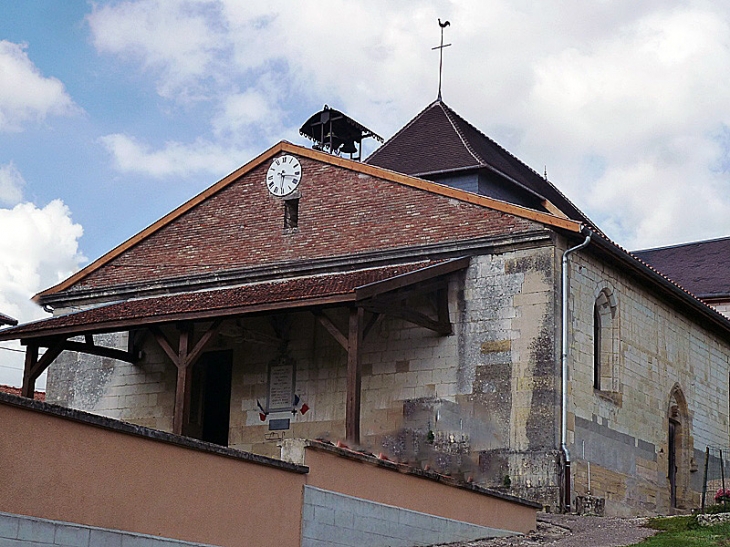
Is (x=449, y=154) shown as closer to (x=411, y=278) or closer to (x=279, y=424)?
(x=411, y=278)

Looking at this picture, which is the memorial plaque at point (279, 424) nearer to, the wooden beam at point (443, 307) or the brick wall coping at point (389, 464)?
the wooden beam at point (443, 307)

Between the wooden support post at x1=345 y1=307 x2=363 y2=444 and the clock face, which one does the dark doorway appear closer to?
the clock face

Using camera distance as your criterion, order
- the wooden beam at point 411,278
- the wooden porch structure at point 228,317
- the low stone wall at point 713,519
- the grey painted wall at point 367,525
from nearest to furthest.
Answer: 1. the grey painted wall at point 367,525
2. the low stone wall at point 713,519
3. the wooden beam at point 411,278
4. the wooden porch structure at point 228,317

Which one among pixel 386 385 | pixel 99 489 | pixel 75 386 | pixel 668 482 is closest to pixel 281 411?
pixel 386 385

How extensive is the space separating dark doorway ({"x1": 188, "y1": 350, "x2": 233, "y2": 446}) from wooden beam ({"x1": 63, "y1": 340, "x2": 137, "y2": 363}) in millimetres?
1268

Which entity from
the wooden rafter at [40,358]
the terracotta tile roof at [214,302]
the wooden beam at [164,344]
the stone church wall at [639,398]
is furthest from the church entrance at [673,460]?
the wooden rafter at [40,358]

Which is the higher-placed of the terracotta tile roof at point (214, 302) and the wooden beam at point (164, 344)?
the terracotta tile roof at point (214, 302)

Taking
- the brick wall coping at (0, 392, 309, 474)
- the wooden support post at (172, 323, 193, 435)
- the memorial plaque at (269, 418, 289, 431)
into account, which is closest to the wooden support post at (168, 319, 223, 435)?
the wooden support post at (172, 323, 193, 435)

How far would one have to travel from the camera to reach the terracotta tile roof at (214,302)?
15633 millimetres

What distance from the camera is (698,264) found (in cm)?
3091

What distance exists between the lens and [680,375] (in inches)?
796

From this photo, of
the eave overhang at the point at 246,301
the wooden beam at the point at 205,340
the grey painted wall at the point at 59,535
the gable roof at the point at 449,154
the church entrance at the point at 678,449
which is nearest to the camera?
the grey painted wall at the point at 59,535

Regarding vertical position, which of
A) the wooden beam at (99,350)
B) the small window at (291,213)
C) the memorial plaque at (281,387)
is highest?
the small window at (291,213)

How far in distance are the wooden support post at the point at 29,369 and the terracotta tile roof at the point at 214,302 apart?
1.29ft
